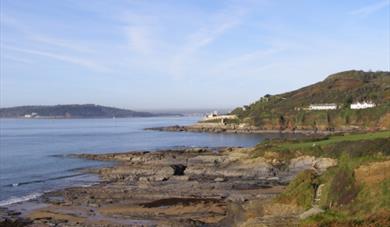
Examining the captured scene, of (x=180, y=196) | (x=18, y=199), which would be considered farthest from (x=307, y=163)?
(x=18, y=199)

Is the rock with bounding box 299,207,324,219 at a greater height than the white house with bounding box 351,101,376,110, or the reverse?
the white house with bounding box 351,101,376,110

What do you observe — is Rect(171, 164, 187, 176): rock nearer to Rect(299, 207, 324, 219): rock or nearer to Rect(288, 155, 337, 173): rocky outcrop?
Rect(288, 155, 337, 173): rocky outcrop

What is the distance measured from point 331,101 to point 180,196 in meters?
119

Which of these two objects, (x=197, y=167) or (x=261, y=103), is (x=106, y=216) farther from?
(x=261, y=103)

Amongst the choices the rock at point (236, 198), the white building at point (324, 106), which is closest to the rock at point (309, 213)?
the rock at point (236, 198)

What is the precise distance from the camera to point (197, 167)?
57938 mm

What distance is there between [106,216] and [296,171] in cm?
2183

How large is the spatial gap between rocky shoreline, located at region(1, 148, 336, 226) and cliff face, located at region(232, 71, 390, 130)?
5829cm

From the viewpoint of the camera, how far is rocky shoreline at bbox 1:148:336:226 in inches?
1281

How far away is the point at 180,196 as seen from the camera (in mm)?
41469

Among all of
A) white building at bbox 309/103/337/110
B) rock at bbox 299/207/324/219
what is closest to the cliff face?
white building at bbox 309/103/337/110

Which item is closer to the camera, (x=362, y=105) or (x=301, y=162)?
(x=301, y=162)

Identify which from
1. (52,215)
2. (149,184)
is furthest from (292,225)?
(149,184)

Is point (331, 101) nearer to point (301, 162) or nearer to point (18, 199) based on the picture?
point (301, 162)
